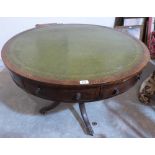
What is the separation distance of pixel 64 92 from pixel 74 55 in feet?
1.04

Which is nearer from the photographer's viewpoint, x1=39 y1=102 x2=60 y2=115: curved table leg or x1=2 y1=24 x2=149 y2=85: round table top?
x1=2 y1=24 x2=149 y2=85: round table top

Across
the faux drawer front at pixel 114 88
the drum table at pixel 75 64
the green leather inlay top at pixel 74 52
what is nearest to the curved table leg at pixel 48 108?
the drum table at pixel 75 64

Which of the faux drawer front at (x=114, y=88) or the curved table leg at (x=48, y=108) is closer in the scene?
the faux drawer front at (x=114, y=88)

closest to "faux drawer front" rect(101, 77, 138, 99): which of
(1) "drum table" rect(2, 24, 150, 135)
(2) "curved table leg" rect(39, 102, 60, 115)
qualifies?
(1) "drum table" rect(2, 24, 150, 135)

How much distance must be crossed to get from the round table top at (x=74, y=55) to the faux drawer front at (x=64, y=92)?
2.4 inches

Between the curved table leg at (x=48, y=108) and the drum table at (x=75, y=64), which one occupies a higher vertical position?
the drum table at (x=75, y=64)

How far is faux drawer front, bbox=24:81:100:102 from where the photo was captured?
1.24 metres

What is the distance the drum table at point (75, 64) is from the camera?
4.03 ft

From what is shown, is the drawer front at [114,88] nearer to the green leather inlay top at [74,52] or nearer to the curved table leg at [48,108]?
the green leather inlay top at [74,52]

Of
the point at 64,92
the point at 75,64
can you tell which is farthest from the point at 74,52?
the point at 64,92

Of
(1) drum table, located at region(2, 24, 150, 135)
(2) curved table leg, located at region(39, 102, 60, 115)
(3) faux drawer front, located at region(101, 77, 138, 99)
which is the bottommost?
(2) curved table leg, located at region(39, 102, 60, 115)

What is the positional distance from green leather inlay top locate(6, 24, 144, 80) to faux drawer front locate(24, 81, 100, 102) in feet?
0.23

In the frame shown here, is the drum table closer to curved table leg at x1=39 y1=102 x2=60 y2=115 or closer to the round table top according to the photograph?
the round table top

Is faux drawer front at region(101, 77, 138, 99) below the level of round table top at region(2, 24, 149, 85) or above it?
below
